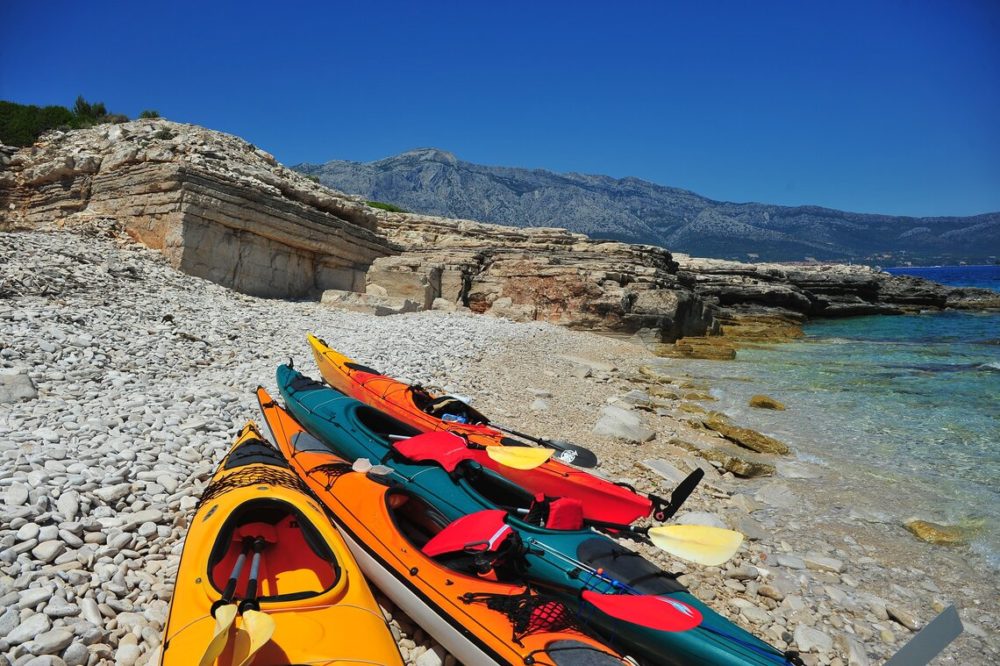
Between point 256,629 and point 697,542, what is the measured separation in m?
2.68

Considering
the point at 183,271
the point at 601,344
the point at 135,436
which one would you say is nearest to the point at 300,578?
the point at 135,436

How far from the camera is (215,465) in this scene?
442cm

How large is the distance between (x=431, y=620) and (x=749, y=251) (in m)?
184

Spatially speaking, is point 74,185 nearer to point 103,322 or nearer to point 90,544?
point 103,322

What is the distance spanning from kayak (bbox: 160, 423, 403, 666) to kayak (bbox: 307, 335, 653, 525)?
5.94ft

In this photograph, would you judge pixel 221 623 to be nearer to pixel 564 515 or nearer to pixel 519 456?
pixel 564 515

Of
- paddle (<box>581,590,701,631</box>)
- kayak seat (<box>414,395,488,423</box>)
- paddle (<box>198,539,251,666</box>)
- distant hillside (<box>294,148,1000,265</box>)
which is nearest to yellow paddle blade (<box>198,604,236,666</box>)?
paddle (<box>198,539,251,666</box>)

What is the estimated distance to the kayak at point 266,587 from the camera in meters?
2.28

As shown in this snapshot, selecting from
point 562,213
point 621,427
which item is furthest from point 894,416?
point 562,213

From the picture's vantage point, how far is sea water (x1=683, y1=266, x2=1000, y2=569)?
603 centimetres

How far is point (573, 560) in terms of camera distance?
3166 millimetres

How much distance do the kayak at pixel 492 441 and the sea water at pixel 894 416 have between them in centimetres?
346

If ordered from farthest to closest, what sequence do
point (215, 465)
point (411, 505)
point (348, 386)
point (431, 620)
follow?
point (348, 386) → point (215, 465) → point (411, 505) → point (431, 620)

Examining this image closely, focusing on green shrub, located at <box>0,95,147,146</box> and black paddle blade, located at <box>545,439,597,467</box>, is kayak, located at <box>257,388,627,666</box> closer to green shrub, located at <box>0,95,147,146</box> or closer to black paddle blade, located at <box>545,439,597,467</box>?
black paddle blade, located at <box>545,439,597,467</box>
